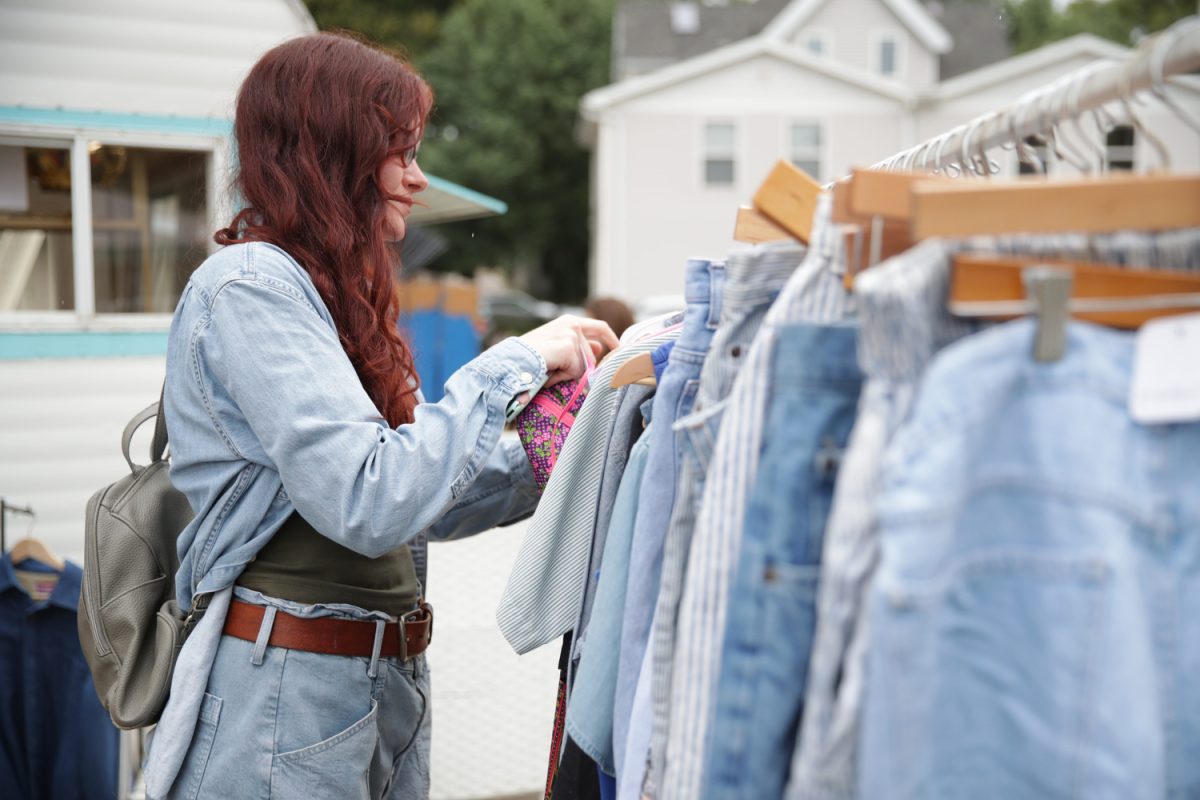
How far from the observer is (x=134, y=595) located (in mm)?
1981

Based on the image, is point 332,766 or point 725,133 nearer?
Answer: point 332,766

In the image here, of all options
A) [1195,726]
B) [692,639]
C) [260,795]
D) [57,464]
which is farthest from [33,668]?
[1195,726]

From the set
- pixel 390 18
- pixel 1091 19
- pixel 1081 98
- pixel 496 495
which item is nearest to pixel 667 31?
pixel 390 18

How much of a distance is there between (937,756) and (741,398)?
0.40 m

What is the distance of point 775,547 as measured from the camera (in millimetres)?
1076

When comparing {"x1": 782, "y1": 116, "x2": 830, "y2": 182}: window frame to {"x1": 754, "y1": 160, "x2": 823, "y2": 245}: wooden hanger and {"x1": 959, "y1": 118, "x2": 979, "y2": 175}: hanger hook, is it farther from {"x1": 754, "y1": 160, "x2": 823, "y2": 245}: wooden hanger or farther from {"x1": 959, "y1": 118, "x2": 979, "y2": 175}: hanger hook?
{"x1": 754, "y1": 160, "x2": 823, "y2": 245}: wooden hanger

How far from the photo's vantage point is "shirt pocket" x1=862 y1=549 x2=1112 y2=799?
0.89m

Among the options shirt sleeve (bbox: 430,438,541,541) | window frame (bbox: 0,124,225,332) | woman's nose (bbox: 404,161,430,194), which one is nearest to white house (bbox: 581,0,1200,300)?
window frame (bbox: 0,124,225,332)

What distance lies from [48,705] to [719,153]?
18.3 meters

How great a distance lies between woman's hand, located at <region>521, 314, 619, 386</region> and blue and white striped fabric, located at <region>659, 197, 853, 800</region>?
78 centimetres

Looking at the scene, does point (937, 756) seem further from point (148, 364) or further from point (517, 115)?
point (517, 115)

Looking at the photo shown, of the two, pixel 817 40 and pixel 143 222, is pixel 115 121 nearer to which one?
pixel 143 222

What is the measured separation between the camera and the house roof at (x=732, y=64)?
19.6 metres

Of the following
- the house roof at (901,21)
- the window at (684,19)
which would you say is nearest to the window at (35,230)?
the house roof at (901,21)
